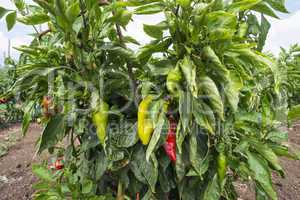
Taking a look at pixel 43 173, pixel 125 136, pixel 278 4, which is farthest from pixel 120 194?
pixel 278 4

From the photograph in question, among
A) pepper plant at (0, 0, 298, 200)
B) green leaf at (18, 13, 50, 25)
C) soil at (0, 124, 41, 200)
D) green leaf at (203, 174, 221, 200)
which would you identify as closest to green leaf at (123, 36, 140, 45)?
pepper plant at (0, 0, 298, 200)

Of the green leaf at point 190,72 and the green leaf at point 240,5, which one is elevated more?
the green leaf at point 240,5

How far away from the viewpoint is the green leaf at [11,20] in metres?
1.07

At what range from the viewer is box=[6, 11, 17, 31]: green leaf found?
1.07 meters

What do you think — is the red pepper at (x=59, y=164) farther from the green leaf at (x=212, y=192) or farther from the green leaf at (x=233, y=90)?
the green leaf at (x=233, y=90)

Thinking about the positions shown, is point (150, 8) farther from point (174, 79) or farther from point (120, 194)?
point (120, 194)

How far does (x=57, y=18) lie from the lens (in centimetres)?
95

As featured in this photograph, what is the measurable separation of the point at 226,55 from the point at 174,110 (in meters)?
0.25

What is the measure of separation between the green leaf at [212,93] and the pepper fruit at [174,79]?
0.07 metres

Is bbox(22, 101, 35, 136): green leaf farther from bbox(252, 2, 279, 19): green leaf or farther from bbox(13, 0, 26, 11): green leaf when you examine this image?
bbox(252, 2, 279, 19): green leaf

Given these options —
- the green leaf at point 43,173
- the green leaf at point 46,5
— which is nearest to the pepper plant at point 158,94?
the green leaf at point 46,5

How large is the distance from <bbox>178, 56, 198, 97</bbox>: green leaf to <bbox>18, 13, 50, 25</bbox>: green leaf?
1.59ft

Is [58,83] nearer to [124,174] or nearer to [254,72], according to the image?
[124,174]

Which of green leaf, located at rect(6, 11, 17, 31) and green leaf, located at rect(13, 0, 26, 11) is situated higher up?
green leaf, located at rect(13, 0, 26, 11)
